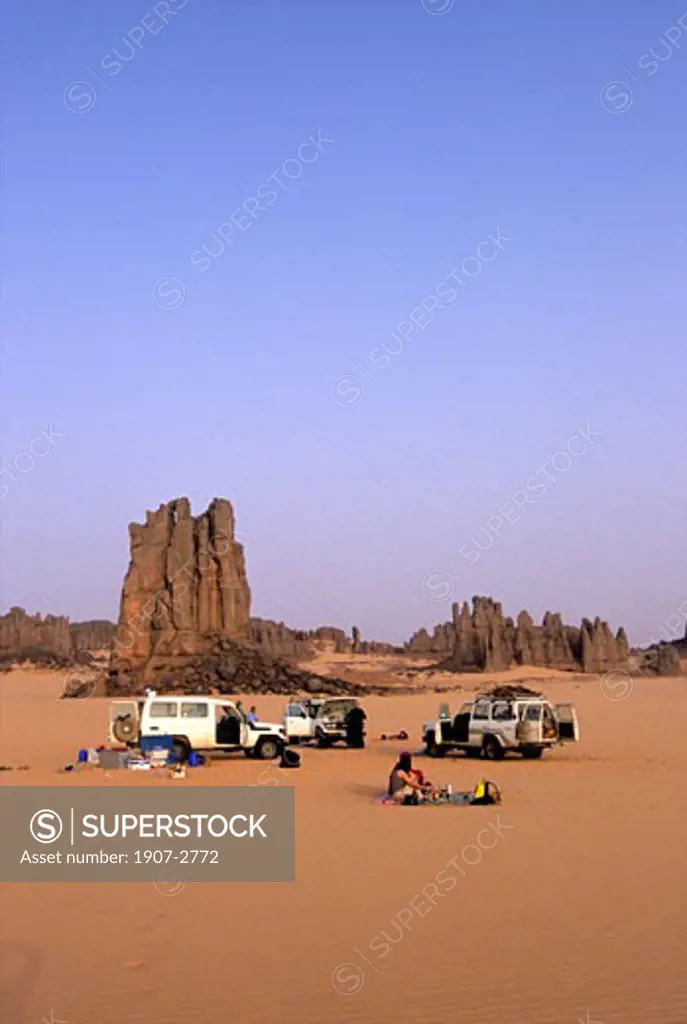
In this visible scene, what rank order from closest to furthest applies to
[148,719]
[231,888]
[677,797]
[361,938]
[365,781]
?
[361,938] → [231,888] → [677,797] → [365,781] → [148,719]

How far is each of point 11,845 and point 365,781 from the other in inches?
376

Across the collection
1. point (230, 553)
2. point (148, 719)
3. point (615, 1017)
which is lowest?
point (615, 1017)

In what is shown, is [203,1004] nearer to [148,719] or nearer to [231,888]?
[231,888]

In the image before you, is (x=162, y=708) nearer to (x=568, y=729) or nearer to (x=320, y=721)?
(x=320, y=721)

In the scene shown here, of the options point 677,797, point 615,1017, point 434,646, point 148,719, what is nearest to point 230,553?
point 148,719

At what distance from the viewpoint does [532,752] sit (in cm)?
2689

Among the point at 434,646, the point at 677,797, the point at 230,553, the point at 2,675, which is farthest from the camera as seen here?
the point at 434,646

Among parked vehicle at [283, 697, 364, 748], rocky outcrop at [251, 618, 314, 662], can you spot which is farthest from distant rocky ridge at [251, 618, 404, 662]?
parked vehicle at [283, 697, 364, 748]

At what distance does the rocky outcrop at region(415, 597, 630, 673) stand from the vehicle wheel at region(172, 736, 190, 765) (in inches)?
3395

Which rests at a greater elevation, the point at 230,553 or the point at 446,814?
the point at 230,553


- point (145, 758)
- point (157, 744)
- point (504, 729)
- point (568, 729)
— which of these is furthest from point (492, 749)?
point (145, 758)

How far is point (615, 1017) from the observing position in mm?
7945

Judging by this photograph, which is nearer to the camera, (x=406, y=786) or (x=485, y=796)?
(x=485, y=796)

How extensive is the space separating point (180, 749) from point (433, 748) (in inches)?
256
